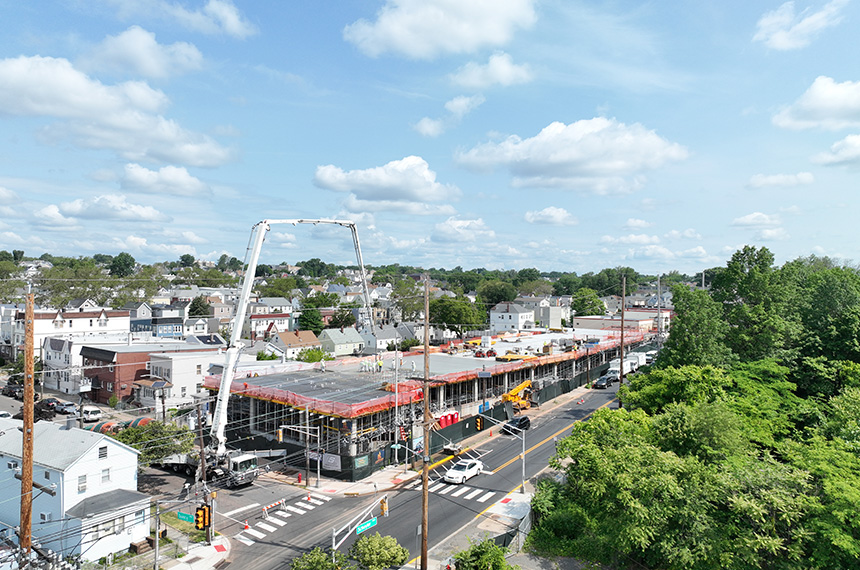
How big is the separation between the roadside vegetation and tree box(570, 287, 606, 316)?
335 feet

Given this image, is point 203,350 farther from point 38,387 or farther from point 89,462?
point 89,462

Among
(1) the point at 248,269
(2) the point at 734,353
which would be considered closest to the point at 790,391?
(2) the point at 734,353

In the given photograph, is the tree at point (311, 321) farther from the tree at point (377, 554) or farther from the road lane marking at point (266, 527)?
the tree at point (377, 554)

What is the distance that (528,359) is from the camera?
5600 cm

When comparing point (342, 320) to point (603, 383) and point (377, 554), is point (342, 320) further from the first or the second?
point (377, 554)

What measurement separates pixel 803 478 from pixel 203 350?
206 ft

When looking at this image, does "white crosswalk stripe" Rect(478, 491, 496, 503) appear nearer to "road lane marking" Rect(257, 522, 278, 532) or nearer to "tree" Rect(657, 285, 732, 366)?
"road lane marking" Rect(257, 522, 278, 532)

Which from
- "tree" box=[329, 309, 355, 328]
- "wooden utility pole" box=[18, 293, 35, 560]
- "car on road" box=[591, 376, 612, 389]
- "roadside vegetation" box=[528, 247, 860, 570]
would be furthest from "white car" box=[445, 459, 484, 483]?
"tree" box=[329, 309, 355, 328]

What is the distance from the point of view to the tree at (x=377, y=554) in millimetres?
19672

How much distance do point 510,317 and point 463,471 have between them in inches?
3661

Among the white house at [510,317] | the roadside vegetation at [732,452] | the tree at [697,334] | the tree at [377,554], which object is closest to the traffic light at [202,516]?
the tree at [377,554]

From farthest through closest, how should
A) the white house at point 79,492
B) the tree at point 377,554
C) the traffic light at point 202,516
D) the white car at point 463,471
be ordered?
1. the white car at point 463,471
2. the white house at point 79,492
3. the traffic light at point 202,516
4. the tree at point 377,554

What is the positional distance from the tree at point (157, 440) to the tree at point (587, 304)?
125575 mm

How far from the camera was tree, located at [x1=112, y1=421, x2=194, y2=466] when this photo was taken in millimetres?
32688
